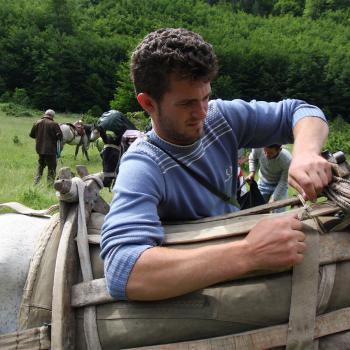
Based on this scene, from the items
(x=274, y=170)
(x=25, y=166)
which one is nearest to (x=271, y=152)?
(x=274, y=170)

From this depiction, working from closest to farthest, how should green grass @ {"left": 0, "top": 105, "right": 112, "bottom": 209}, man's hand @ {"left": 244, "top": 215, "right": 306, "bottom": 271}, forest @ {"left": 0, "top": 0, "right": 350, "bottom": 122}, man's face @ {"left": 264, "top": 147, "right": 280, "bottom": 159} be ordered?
man's hand @ {"left": 244, "top": 215, "right": 306, "bottom": 271} < man's face @ {"left": 264, "top": 147, "right": 280, "bottom": 159} < green grass @ {"left": 0, "top": 105, "right": 112, "bottom": 209} < forest @ {"left": 0, "top": 0, "right": 350, "bottom": 122}

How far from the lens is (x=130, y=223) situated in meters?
1.79

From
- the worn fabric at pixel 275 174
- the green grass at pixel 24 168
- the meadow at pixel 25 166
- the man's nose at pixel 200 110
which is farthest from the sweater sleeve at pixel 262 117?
the green grass at pixel 24 168

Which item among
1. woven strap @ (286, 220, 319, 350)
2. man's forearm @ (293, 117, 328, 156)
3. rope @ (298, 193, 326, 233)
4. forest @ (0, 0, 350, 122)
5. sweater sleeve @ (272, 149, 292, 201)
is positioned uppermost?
man's forearm @ (293, 117, 328, 156)

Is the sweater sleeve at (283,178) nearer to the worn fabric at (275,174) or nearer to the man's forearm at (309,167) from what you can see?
the worn fabric at (275,174)

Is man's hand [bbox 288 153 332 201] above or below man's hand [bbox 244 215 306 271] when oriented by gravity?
above

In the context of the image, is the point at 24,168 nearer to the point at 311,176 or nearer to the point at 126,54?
the point at 311,176

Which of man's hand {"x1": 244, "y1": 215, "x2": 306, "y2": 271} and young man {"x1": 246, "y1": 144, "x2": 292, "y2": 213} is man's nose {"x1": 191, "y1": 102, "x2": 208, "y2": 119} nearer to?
man's hand {"x1": 244, "y1": 215, "x2": 306, "y2": 271}

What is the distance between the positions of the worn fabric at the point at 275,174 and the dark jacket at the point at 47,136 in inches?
259

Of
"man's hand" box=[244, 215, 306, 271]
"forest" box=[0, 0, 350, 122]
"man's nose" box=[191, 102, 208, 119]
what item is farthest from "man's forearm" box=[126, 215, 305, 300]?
"forest" box=[0, 0, 350, 122]

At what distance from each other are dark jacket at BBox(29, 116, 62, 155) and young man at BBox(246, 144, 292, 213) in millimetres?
6586

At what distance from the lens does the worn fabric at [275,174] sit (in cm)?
→ 719

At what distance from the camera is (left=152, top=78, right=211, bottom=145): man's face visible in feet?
6.59

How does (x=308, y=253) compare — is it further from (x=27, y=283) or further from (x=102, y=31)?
(x=102, y=31)
